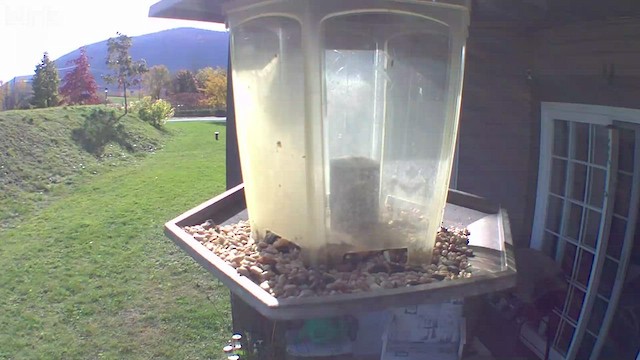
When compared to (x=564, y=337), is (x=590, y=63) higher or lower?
higher

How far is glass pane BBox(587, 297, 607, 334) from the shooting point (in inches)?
117

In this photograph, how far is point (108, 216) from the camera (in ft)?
30.0

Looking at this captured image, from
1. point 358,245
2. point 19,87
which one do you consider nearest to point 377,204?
point 358,245

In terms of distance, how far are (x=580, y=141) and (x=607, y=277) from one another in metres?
0.67

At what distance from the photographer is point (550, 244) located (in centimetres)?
337

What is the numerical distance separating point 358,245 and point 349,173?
0.62ft

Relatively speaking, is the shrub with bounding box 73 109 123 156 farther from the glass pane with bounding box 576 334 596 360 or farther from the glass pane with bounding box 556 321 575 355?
the glass pane with bounding box 576 334 596 360

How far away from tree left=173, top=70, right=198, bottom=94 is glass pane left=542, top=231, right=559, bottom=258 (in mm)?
31694

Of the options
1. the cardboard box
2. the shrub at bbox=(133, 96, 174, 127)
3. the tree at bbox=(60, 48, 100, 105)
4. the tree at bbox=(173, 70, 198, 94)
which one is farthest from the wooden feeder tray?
the tree at bbox=(173, 70, 198, 94)

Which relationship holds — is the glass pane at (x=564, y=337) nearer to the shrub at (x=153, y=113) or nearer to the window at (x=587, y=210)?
the window at (x=587, y=210)

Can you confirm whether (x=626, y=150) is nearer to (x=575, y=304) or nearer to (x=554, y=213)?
(x=554, y=213)

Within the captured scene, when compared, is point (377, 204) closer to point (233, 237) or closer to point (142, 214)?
point (233, 237)

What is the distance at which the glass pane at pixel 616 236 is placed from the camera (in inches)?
111

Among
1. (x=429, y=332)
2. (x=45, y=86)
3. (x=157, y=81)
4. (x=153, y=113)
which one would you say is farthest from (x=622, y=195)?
(x=157, y=81)
